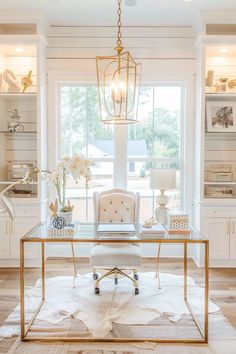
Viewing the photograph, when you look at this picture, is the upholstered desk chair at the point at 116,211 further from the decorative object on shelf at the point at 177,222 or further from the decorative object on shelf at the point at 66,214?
the decorative object on shelf at the point at 177,222

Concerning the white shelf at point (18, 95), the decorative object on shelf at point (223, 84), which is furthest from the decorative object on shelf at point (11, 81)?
the decorative object on shelf at point (223, 84)

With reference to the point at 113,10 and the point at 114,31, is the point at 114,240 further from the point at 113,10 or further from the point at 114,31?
the point at 114,31

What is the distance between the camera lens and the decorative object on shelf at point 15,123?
474 centimetres

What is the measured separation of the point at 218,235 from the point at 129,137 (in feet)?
5.53

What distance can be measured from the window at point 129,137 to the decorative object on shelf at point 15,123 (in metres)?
0.54

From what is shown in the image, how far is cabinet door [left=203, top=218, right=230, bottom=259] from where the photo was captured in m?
4.61

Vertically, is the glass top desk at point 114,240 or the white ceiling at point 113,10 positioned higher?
the white ceiling at point 113,10

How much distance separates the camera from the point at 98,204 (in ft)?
13.3

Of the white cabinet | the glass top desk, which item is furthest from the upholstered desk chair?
the white cabinet

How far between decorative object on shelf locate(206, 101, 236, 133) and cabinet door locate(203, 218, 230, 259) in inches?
43.8

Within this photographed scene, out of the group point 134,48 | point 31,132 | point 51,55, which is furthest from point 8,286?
point 134,48

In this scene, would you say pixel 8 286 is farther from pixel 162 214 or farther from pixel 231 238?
pixel 231 238

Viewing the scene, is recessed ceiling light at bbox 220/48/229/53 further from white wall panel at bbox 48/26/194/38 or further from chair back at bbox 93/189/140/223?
chair back at bbox 93/189/140/223

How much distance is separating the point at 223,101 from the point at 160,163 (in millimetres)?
1117
